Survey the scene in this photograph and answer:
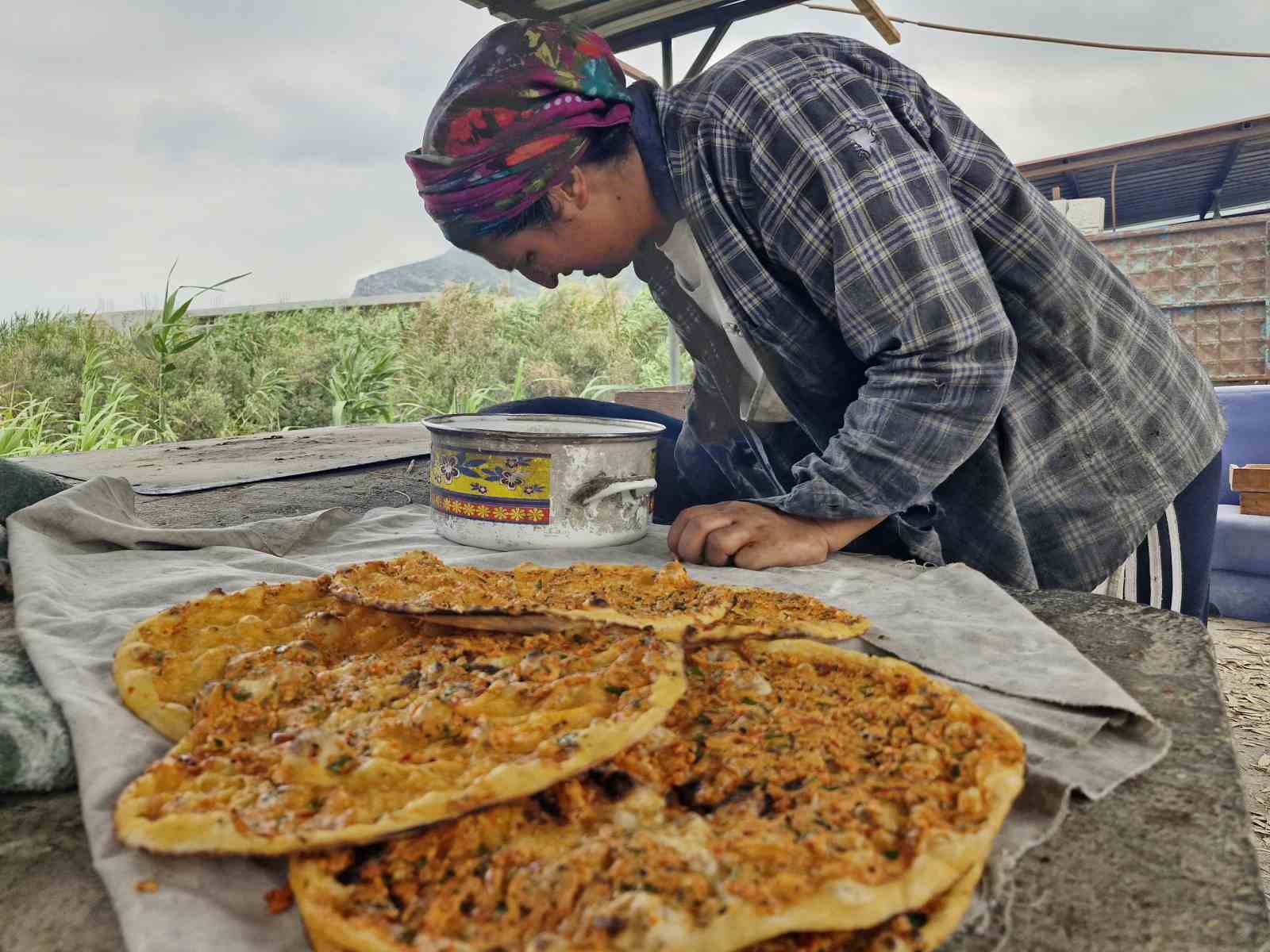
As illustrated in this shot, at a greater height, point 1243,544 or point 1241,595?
point 1243,544

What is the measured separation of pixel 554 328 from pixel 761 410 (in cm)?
973

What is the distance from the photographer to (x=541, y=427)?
2.22m

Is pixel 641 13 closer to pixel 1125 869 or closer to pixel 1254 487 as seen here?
pixel 1254 487

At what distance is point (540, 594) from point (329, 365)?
9979 mm

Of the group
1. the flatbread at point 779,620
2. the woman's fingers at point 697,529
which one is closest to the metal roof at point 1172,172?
the woman's fingers at point 697,529

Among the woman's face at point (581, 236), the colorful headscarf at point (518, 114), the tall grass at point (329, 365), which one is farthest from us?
the tall grass at point (329, 365)

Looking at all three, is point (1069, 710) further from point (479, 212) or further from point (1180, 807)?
point (479, 212)

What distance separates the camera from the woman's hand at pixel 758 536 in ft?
6.06

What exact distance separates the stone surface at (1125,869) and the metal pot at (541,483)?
102cm

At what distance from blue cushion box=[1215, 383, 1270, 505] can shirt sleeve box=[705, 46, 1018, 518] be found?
13.6 ft

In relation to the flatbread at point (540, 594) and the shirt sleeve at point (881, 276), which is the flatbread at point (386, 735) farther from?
the shirt sleeve at point (881, 276)

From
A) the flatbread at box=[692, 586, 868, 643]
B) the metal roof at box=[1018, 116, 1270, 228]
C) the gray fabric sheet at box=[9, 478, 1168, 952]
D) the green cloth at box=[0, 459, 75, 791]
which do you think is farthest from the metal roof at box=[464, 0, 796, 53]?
the metal roof at box=[1018, 116, 1270, 228]

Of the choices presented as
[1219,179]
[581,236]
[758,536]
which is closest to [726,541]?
[758,536]

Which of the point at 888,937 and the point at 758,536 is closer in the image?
the point at 888,937
